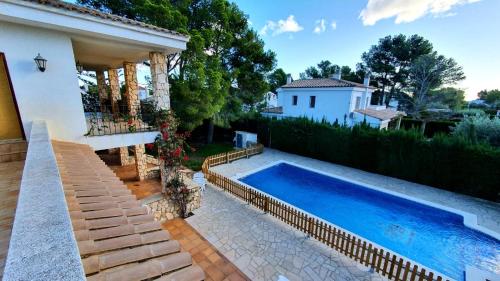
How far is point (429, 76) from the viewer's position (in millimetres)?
25469

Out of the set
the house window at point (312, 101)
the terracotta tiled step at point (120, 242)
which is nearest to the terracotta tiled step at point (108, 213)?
the terracotta tiled step at point (120, 242)

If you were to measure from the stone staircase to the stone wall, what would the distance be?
3.50 metres

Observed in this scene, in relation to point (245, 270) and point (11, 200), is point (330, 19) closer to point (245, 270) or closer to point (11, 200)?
point (245, 270)

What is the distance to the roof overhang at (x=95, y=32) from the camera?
4387 millimetres

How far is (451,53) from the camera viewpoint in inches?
912

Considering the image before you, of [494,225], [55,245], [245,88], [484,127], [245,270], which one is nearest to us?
[55,245]

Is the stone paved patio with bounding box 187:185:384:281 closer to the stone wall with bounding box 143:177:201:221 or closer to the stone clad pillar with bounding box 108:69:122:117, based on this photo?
the stone wall with bounding box 143:177:201:221

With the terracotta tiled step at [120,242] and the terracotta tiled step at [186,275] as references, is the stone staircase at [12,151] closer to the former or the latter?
the terracotta tiled step at [120,242]

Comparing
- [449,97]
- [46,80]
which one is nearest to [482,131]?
[449,97]

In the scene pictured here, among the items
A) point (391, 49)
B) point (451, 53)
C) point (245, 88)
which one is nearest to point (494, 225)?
point (245, 88)

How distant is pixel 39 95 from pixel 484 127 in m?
21.0

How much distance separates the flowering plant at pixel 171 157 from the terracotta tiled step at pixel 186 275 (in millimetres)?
5834

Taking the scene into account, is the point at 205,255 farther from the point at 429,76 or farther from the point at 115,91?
the point at 429,76

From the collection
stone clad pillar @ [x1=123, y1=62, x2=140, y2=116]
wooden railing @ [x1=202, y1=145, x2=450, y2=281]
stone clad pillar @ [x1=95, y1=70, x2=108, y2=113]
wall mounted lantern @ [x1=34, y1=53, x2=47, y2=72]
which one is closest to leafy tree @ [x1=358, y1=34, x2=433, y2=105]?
wooden railing @ [x1=202, y1=145, x2=450, y2=281]
